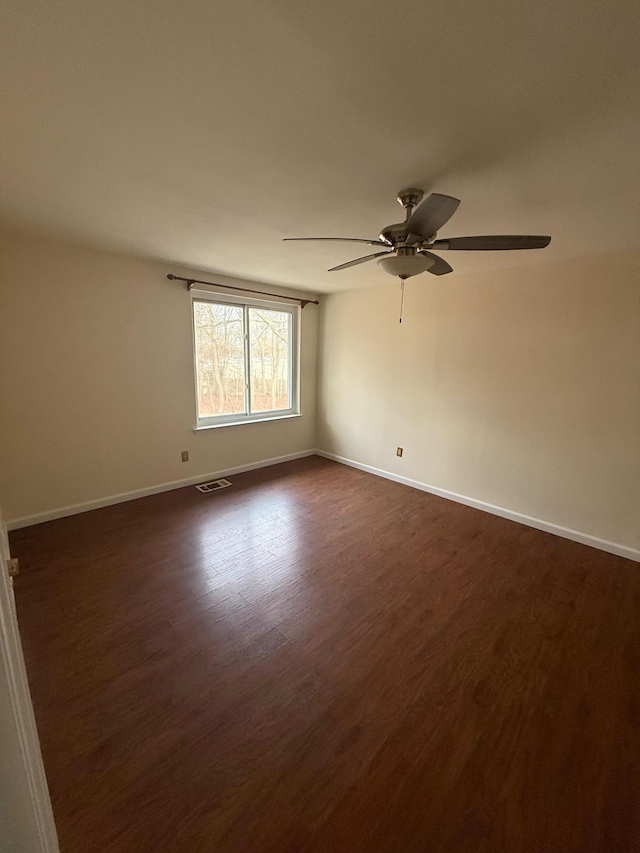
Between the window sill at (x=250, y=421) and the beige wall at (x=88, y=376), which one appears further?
the window sill at (x=250, y=421)

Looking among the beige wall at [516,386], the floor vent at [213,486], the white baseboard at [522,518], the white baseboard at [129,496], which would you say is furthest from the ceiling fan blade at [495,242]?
the white baseboard at [129,496]

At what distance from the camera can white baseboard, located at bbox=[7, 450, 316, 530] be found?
2695 millimetres

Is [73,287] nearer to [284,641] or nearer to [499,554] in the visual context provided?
[284,641]

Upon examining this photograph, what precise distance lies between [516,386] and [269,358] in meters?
2.70

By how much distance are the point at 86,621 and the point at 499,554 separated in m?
2.72

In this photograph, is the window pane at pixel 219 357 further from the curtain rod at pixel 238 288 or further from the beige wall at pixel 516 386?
the beige wall at pixel 516 386

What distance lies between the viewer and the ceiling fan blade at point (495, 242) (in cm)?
155

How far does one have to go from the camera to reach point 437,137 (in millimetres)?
1238

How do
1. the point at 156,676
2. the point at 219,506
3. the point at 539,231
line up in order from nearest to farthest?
the point at 156,676 → the point at 539,231 → the point at 219,506

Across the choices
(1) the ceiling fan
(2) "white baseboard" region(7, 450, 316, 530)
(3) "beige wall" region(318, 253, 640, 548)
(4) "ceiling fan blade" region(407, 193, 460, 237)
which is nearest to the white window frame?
(2) "white baseboard" region(7, 450, 316, 530)

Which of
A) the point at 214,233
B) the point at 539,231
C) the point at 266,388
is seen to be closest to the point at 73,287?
the point at 214,233

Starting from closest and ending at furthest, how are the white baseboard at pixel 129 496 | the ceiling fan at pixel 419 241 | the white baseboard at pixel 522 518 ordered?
the ceiling fan at pixel 419 241 → the white baseboard at pixel 522 518 → the white baseboard at pixel 129 496

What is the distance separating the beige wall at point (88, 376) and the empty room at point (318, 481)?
2cm

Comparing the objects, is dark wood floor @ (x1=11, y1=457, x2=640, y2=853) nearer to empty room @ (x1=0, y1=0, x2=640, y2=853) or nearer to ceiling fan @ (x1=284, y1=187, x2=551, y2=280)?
empty room @ (x1=0, y1=0, x2=640, y2=853)
